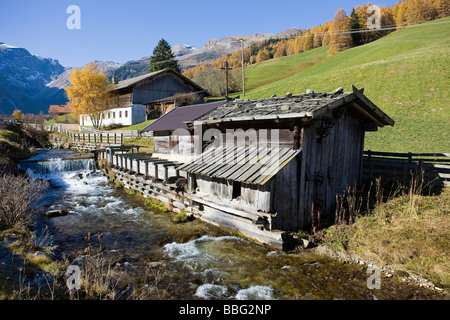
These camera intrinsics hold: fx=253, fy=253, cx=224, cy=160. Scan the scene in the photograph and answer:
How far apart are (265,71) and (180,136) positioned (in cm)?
7237

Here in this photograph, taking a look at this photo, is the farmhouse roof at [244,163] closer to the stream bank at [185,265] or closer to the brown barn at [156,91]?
the stream bank at [185,265]

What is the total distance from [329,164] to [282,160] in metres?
2.62

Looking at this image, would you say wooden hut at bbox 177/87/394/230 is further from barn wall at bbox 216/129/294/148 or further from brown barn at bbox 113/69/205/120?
brown barn at bbox 113/69/205/120

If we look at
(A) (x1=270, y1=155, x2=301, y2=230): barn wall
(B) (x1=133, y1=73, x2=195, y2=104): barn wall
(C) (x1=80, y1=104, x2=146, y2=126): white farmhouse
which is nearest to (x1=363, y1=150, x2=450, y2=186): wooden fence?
(A) (x1=270, y1=155, x2=301, y2=230): barn wall

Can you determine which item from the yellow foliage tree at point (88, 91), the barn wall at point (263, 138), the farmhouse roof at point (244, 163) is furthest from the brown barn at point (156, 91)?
the farmhouse roof at point (244, 163)

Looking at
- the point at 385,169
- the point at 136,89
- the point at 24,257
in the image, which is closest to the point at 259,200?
the point at 24,257

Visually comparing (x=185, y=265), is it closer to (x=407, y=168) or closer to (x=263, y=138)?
(x=263, y=138)

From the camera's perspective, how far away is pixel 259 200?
7621 millimetres

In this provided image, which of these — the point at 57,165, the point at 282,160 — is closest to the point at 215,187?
the point at 282,160

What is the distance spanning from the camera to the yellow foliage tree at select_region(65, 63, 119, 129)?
3866 cm

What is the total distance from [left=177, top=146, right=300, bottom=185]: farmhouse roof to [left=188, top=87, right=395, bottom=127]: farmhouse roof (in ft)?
3.78

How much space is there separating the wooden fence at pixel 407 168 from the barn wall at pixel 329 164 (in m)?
1.18

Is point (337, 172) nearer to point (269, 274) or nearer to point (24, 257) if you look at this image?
point (269, 274)
